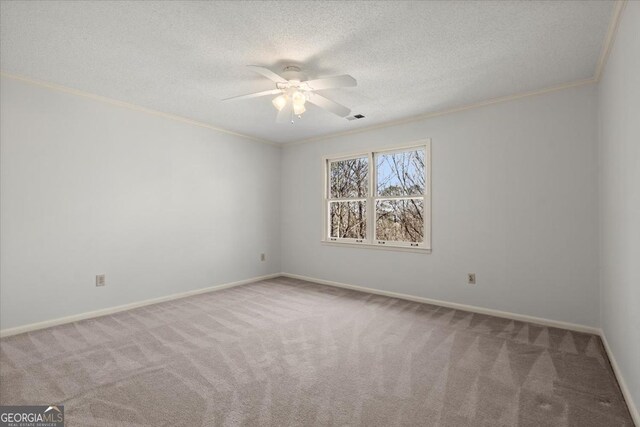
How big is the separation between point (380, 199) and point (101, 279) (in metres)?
3.77

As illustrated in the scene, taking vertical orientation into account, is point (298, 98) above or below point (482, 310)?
above

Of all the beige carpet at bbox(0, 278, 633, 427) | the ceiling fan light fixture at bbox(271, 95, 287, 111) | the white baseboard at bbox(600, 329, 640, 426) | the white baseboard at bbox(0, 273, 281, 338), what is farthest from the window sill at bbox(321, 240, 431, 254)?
the ceiling fan light fixture at bbox(271, 95, 287, 111)

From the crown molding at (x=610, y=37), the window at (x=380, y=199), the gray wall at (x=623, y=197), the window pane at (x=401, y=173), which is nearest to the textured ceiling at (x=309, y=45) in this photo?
the crown molding at (x=610, y=37)

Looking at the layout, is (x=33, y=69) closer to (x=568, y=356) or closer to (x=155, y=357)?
(x=155, y=357)

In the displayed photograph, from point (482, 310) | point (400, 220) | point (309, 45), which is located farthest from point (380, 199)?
point (309, 45)

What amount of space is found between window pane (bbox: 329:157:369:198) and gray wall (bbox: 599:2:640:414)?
9.33 feet

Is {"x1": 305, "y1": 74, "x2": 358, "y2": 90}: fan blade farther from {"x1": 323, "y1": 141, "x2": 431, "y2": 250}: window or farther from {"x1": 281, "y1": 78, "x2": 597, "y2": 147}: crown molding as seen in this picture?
{"x1": 323, "y1": 141, "x2": 431, "y2": 250}: window

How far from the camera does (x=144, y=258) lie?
13.2ft

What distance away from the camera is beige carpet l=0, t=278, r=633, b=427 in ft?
6.04

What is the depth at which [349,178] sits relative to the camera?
5.14 meters

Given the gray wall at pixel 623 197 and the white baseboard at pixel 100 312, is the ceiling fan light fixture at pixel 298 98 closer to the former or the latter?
the gray wall at pixel 623 197

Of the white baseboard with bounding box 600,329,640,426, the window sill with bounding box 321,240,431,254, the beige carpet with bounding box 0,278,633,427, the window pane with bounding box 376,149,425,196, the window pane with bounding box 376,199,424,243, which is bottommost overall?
the beige carpet with bounding box 0,278,633,427

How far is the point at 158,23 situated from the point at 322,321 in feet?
10.0

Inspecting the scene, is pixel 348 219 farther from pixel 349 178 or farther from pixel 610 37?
pixel 610 37
